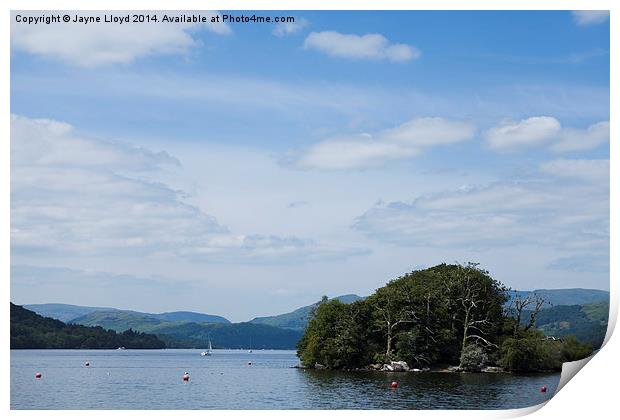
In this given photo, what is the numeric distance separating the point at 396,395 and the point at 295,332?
168 meters

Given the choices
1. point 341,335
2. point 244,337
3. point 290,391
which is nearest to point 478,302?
point 341,335

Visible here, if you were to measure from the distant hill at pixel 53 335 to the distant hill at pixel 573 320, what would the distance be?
61.0 metres

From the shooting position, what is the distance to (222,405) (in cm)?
3177

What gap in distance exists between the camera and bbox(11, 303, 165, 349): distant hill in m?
97.8

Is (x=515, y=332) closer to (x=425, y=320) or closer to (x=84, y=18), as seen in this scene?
(x=425, y=320)

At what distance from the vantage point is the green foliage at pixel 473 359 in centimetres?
4906

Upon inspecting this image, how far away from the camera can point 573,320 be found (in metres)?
59.1

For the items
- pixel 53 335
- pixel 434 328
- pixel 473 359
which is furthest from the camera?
pixel 53 335

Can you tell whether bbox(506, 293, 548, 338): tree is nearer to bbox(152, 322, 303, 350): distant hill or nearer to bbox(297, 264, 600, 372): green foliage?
bbox(297, 264, 600, 372): green foliage

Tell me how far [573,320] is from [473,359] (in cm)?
1388
